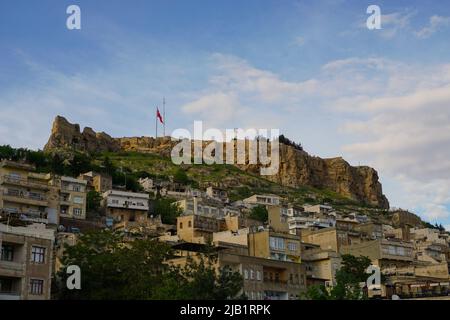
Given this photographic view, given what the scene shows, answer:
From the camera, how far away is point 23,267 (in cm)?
4897

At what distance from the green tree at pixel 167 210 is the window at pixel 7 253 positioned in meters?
59.4

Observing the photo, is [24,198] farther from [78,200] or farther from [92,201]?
[92,201]

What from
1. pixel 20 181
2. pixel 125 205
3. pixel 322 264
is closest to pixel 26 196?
pixel 20 181

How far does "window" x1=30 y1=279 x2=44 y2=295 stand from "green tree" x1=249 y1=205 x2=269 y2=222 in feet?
230

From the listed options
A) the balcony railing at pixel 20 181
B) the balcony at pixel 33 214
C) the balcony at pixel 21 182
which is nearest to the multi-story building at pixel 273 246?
the balcony at pixel 33 214

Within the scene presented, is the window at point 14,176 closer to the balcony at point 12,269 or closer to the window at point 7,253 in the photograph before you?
the window at point 7,253

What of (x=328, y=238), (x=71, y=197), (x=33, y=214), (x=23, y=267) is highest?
(x=71, y=197)

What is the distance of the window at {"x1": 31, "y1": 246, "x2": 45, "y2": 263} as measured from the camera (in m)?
49.7

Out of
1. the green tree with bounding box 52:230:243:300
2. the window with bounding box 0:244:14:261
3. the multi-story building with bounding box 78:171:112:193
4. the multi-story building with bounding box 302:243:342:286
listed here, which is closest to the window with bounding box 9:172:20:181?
the multi-story building with bounding box 78:171:112:193

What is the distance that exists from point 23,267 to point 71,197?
49839 mm
